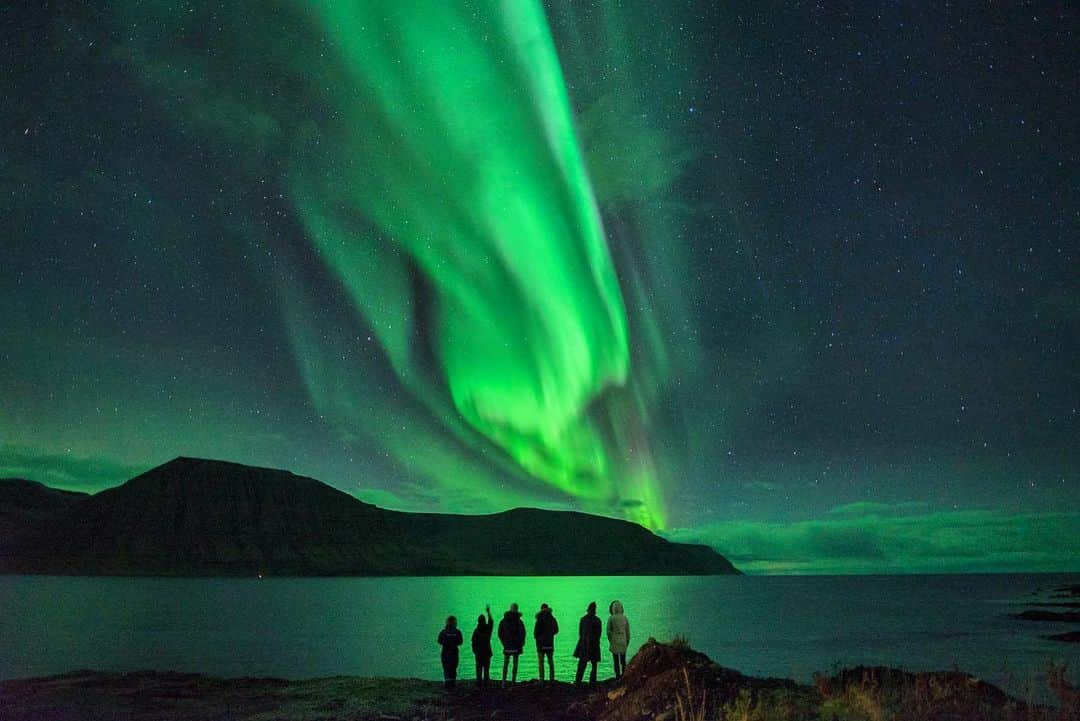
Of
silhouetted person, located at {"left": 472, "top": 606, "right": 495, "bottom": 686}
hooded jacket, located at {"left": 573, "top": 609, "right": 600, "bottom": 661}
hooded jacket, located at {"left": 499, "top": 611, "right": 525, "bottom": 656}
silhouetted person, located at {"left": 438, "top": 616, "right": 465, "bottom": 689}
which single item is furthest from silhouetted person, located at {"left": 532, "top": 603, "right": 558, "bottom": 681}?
silhouetted person, located at {"left": 438, "top": 616, "right": 465, "bottom": 689}

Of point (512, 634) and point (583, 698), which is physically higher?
point (512, 634)

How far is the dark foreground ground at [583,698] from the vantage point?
12.8 meters

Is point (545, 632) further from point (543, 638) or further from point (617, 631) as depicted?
point (617, 631)

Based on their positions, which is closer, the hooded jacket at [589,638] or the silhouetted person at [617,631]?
the silhouetted person at [617,631]

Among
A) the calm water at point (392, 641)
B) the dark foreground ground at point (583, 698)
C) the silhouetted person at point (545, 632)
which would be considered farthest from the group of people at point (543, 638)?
the calm water at point (392, 641)

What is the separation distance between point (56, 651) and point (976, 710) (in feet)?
163

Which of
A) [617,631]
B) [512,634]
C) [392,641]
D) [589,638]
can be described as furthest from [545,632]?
[392,641]

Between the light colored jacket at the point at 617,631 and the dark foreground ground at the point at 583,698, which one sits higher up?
the light colored jacket at the point at 617,631

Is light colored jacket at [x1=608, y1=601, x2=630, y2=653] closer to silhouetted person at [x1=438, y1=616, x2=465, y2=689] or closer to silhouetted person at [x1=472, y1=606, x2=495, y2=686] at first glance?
silhouetted person at [x1=472, y1=606, x2=495, y2=686]

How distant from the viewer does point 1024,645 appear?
61.8 metres

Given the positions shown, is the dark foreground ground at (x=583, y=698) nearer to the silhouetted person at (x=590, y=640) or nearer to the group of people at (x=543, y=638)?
the group of people at (x=543, y=638)

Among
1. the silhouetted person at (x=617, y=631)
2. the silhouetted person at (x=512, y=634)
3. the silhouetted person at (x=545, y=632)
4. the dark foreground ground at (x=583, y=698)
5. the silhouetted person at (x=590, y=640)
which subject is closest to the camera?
the dark foreground ground at (x=583, y=698)

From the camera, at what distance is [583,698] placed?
19453 millimetres

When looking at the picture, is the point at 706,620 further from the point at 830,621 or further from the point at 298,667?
the point at 298,667
